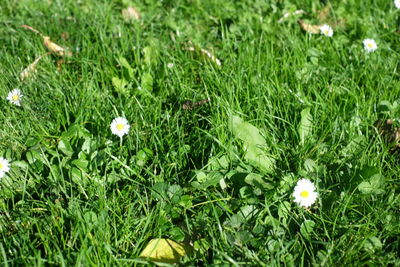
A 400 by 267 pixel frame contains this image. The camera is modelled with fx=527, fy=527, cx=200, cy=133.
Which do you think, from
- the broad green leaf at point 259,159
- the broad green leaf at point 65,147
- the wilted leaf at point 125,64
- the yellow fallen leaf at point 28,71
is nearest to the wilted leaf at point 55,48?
the yellow fallen leaf at point 28,71

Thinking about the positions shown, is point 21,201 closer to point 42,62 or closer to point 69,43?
point 42,62

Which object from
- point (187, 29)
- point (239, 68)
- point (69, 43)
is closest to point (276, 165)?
point (239, 68)

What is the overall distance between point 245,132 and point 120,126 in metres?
0.55

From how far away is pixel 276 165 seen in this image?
226 centimetres

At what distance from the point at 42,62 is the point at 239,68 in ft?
3.49

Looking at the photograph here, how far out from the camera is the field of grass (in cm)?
191

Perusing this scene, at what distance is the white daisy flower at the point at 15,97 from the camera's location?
8.21ft

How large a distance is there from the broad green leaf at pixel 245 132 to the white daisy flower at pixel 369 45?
3.43ft

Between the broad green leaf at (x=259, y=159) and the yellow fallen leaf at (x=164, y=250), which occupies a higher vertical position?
the broad green leaf at (x=259, y=159)

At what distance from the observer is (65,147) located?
2.26 meters

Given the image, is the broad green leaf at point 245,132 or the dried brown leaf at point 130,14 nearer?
the broad green leaf at point 245,132

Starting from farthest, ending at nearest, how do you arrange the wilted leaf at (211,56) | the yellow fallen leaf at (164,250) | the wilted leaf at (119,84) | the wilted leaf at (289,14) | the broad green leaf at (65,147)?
the wilted leaf at (289,14)
the wilted leaf at (211,56)
the wilted leaf at (119,84)
the broad green leaf at (65,147)
the yellow fallen leaf at (164,250)

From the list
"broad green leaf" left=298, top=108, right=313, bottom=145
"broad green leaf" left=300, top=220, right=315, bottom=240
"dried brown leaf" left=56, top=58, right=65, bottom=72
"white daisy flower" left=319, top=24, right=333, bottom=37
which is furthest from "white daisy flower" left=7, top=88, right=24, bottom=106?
"white daisy flower" left=319, top=24, right=333, bottom=37

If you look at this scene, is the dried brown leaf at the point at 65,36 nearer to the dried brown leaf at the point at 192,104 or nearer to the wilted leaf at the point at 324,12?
the dried brown leaf at the point at 192,104
